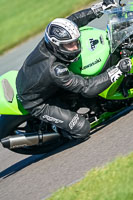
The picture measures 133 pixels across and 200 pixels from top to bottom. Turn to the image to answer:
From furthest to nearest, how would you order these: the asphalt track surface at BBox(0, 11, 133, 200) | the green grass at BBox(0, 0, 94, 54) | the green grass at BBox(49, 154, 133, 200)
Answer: the green grass at BBox(0, 0, 94, 54) < the asphalt track surface at BBox(0, 11, 133, 200) < the green grass at BBox(49, 154, 133, 200)

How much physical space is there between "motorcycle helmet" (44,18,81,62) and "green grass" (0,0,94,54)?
22.7 feet

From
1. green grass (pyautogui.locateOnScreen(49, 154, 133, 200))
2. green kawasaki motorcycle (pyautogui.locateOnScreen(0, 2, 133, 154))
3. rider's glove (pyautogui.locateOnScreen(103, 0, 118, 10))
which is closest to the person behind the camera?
green grass (pyautogui.locateOnScreen(49, 154, 133, 200))

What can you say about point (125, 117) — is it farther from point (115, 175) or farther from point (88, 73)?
point (115, 175)

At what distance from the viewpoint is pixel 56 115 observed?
18.9ft

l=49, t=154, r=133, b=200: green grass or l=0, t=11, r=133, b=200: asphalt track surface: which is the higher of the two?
l=49, t=154, r=133, b=200: green grass

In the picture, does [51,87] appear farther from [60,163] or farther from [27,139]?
[60,163]

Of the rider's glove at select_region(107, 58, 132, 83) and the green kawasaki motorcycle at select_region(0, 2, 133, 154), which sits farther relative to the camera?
the green kawasaki motorcycle at select_region(0, 2, 133, 154)

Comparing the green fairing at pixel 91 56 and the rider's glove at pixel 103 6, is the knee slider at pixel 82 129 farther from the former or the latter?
the rider's glove at pixel 103 6

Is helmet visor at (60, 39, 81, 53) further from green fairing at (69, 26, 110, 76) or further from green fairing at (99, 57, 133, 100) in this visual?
green fairing at (99, 57, 133, 100)

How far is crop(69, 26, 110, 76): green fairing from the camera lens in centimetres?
569

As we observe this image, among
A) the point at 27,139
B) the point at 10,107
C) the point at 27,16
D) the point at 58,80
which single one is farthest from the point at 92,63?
the point at 27,16

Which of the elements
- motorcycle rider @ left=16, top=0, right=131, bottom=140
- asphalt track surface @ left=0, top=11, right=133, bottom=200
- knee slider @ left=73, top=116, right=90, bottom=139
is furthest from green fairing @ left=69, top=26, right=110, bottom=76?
asphalt track surface @ left=0, top=11, right=133, bottom=200

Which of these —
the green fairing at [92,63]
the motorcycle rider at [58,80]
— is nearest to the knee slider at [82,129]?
the motorcycle rider at [58,80]

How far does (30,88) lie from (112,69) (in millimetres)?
1060
